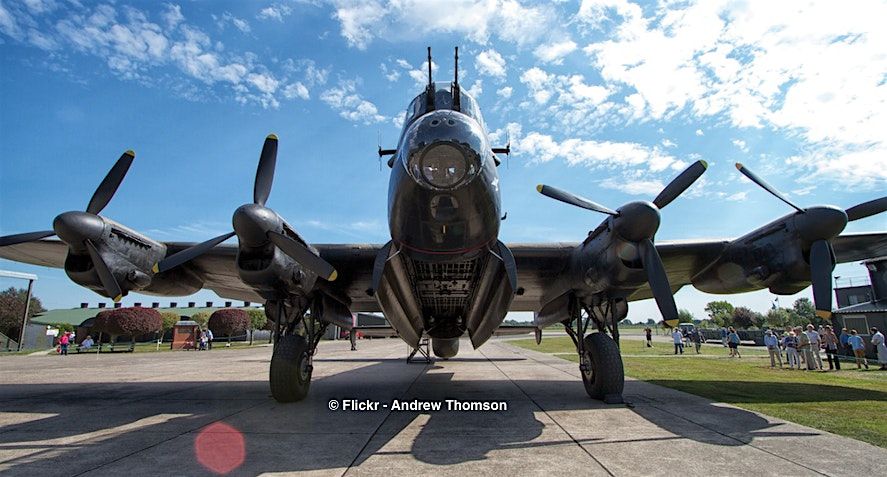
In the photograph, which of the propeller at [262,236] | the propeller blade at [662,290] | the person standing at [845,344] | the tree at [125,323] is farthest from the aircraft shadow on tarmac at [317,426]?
the tree at [125,323]

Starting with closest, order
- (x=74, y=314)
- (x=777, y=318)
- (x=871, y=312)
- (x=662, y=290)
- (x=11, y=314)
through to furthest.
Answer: (x=662, y=290) → (x=871, y=312) → (x=11, y=314) → (x=74, y=314) → (x=777, y=318)

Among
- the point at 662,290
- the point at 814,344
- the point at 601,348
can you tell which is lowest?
the point at 814,344

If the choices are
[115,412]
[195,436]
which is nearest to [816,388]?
[195,436]

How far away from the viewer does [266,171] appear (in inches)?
337

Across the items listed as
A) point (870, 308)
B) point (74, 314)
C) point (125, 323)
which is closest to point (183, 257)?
point (870, 308)

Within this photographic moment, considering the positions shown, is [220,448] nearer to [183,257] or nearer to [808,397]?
[183,257]

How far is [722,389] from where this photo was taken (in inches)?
441

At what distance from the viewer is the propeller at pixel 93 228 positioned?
7.81 metres

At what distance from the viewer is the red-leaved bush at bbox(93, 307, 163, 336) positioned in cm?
4575

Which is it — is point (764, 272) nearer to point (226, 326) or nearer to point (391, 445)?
point (391, 445)

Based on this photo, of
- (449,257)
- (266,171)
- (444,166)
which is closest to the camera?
(444,166)

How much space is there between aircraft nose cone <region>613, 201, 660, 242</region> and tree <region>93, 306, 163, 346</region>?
5114cm

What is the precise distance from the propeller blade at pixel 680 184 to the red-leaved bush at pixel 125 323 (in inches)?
2027

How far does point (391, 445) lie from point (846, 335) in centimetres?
2841
